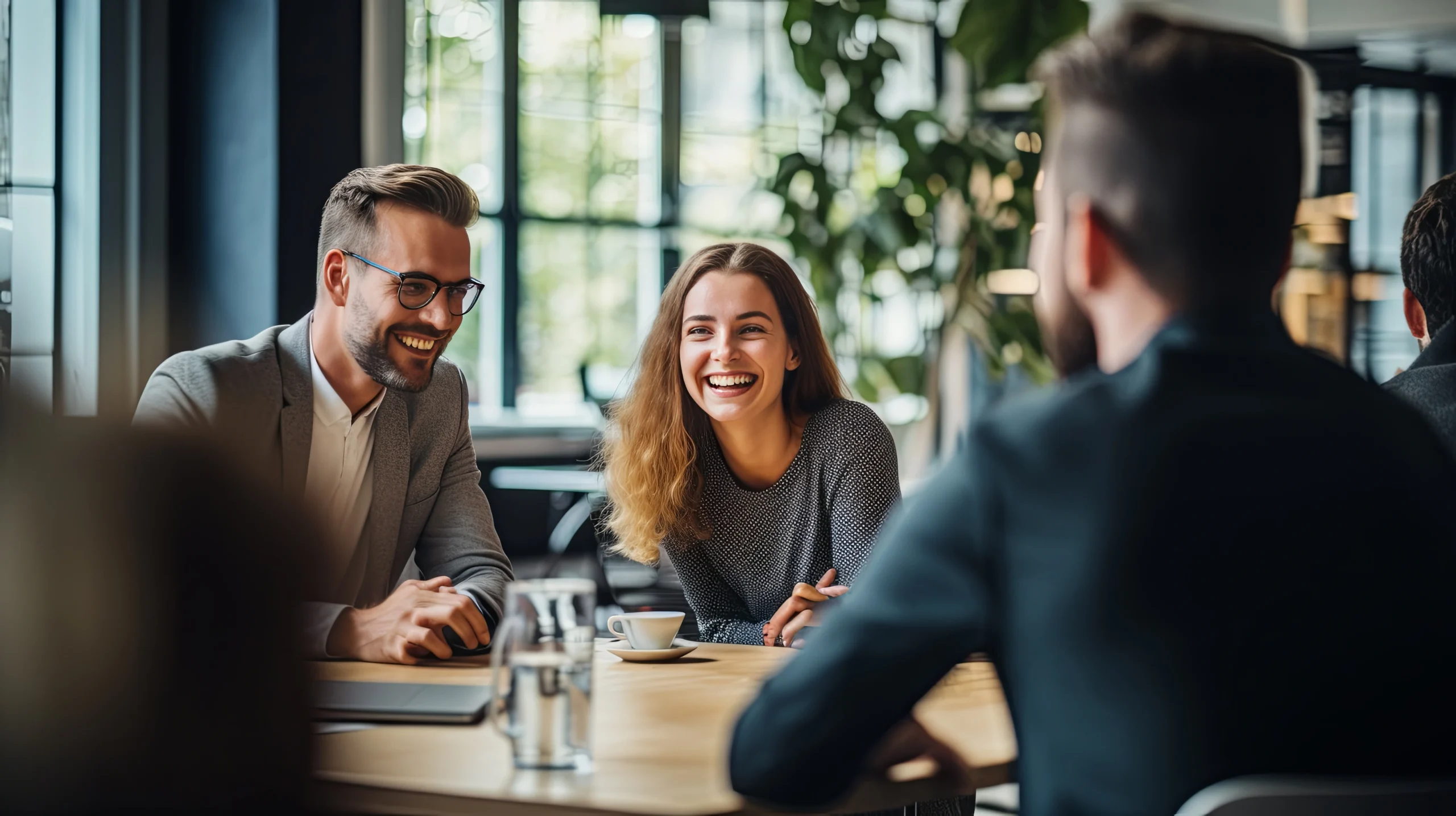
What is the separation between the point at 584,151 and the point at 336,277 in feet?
17.5

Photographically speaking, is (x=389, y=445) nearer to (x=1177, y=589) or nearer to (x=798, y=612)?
(x=798, y=612)

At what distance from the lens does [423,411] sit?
→ 2.41 metres

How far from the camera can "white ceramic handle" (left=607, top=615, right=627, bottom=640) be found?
199 cm

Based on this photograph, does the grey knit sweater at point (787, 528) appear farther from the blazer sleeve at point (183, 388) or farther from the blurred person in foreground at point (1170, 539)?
the blurred person in foreground at point (1170, 539)

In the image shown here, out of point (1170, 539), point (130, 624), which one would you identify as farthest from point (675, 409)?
point (130, 624)

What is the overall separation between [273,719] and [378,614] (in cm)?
141

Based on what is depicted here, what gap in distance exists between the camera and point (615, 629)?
6.88ft

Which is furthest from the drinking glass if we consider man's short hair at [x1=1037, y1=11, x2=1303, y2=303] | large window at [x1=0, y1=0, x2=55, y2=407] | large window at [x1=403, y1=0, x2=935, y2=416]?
large window at [x1=403, y1=0, x2=935, y2=416]

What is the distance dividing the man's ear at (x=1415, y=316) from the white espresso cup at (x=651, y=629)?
1.32 m

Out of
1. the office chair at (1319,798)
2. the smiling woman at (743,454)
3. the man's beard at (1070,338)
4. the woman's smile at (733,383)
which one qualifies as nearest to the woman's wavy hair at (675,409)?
the smiling woman at (743,454)

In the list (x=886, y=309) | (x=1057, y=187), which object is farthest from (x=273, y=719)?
(x=886, y=309)

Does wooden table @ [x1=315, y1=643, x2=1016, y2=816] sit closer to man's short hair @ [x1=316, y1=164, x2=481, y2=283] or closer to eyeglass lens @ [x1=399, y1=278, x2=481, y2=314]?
eyeglass lens @ [x1=399, y1=278, x2=481, y2=314]

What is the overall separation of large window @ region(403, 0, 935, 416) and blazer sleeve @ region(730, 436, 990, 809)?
5.63 m

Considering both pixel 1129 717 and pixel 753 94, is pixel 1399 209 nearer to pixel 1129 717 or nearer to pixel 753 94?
pixel 753 94
